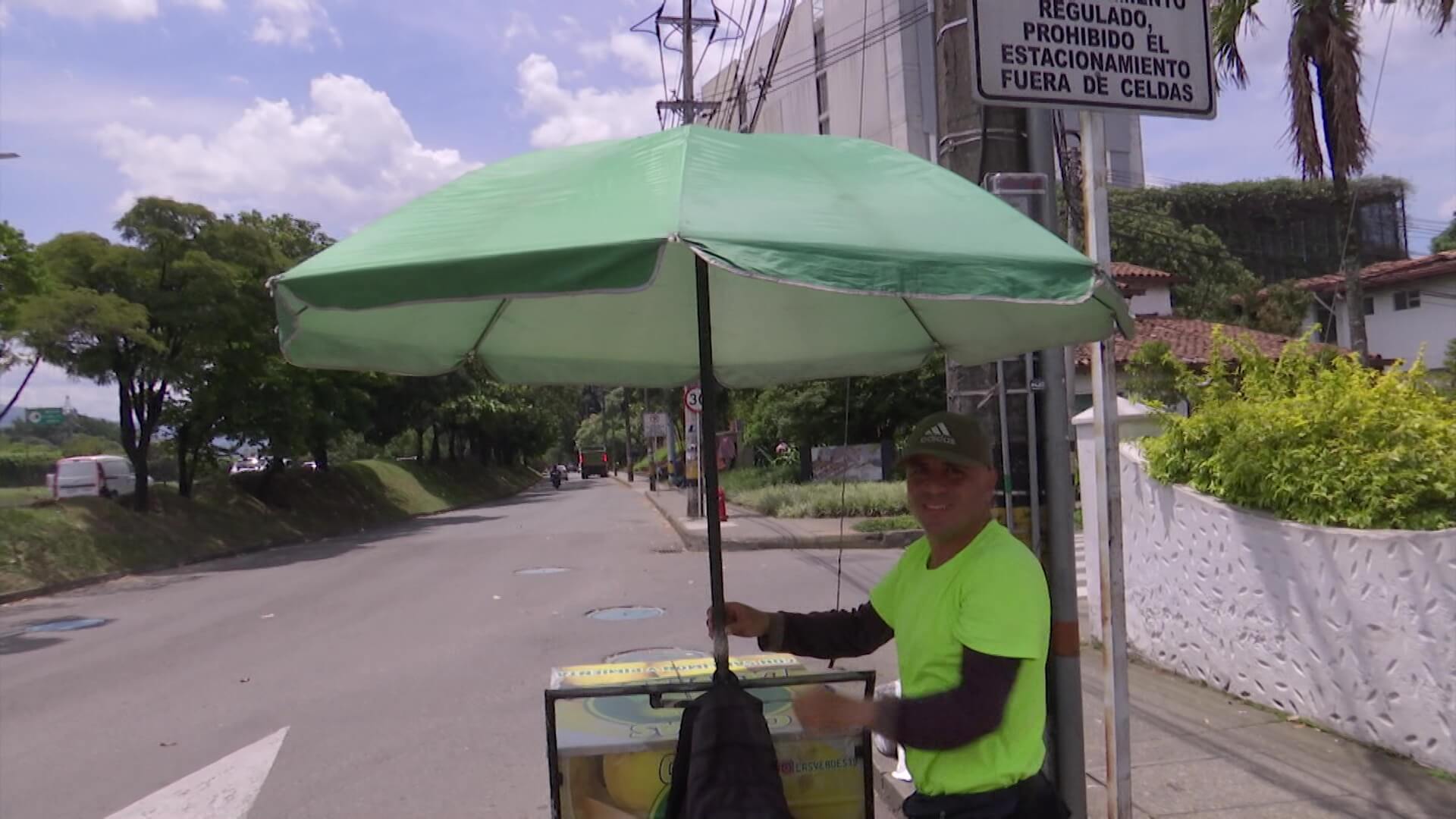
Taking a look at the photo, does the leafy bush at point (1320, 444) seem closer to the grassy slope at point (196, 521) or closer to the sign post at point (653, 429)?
the grassy slope at point (196, 521)

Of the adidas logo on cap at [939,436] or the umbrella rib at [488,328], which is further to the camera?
the umbrella rib at [488,328]

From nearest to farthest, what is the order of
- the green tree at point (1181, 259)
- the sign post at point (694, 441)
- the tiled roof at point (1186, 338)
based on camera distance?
the sign post at point (694, 441), the tiled roof at point (1186, 338), the green tree at point (1181, 259)

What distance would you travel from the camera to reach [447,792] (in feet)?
17.1

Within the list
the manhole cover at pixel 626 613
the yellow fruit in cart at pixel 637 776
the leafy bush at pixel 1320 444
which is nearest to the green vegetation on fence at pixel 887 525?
the manhole cover at pixel 626 613

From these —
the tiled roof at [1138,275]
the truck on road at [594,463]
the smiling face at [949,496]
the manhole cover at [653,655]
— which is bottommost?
the truck on road at [594,463]

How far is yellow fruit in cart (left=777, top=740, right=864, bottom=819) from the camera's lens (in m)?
2.77

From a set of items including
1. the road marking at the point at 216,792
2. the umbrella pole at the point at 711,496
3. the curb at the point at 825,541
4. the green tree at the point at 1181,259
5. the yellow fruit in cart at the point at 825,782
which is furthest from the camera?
the green tree at the point at 1181,259

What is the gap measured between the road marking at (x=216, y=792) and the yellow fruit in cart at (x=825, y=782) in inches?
140

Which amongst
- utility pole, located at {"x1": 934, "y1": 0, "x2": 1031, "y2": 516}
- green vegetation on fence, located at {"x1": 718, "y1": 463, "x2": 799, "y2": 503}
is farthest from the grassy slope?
utility pole, located at {"x1": 934, "y1": 0, "x2": 1031, "y2": 516}

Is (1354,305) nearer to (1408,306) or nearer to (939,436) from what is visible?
(1408,306)

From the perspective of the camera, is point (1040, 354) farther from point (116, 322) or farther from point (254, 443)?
point (254, 443)

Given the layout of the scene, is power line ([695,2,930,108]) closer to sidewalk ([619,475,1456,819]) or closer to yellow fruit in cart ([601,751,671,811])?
sidewalk ([619,475,1456,819])

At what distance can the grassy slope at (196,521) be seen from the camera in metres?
16.8

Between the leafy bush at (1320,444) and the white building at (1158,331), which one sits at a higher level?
the white building at (1158,331)
